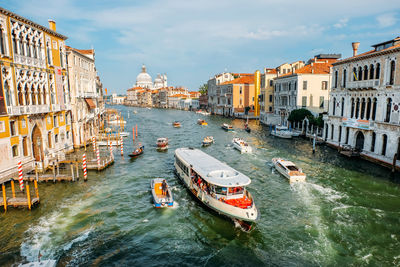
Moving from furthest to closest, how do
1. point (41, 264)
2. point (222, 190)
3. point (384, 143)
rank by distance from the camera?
point (384, 143) → point (222, 190) → point (41, 264)

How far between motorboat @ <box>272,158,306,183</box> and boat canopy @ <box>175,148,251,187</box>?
23.3ft

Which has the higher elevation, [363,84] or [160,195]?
[363,84]

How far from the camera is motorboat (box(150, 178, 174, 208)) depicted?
18525mm

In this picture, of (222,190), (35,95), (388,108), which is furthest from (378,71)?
(35,95)

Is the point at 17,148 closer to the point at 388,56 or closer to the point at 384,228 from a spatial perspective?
the point at 384,228

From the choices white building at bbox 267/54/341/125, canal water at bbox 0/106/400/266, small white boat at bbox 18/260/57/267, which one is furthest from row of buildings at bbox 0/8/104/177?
white building at bbox 267/54/341/125

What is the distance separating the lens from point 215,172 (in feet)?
59.7

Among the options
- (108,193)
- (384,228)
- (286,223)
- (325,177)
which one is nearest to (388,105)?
(325,177)

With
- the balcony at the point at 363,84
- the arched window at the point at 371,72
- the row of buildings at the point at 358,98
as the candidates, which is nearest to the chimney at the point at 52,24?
the row of buildings at the point at 358,98

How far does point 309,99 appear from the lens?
49.8 meters

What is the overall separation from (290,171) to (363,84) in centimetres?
1460

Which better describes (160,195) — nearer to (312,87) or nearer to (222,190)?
(222,190)

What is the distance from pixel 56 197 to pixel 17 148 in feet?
22.0

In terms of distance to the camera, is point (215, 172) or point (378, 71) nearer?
point (215, 172)
